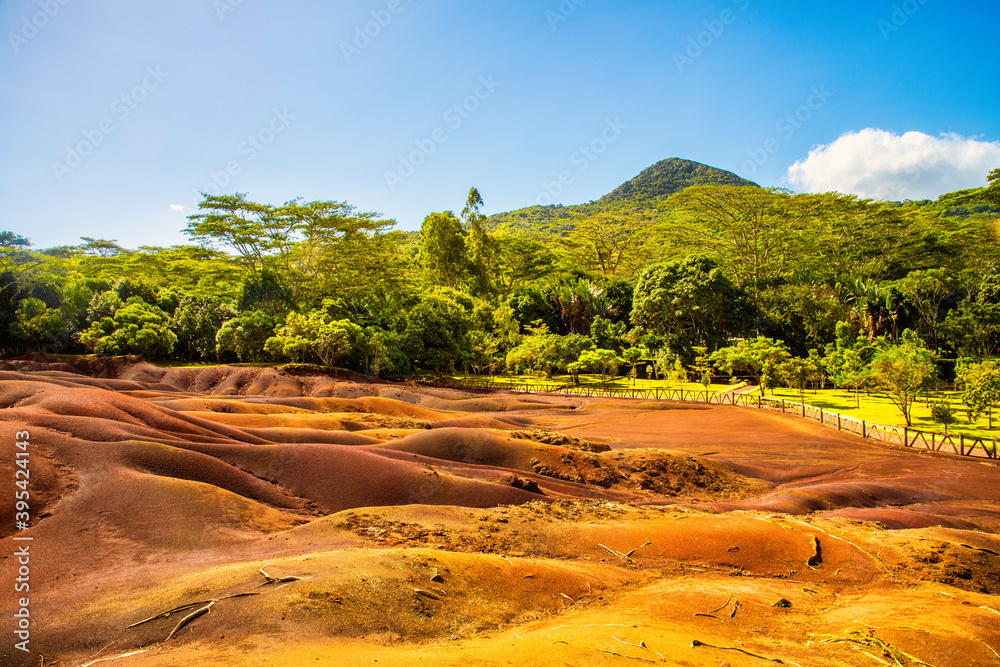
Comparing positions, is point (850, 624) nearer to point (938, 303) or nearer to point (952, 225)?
point (938, 303)

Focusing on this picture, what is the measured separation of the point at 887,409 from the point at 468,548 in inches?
890

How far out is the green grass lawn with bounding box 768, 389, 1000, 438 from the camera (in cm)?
1780

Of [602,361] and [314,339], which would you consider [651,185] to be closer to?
[602,361]

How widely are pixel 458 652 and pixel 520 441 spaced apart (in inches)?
356

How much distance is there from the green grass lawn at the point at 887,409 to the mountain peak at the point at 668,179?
8287 cm

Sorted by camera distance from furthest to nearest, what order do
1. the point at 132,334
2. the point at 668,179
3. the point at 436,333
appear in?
the point at 668,179, the point at 436,333, the point at 132,334

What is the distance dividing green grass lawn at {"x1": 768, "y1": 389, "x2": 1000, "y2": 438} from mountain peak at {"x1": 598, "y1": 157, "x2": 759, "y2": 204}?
8287 cm

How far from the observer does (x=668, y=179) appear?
4469 inches

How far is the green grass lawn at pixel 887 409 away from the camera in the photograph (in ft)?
58.4

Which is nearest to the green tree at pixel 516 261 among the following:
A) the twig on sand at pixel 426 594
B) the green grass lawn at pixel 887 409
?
the green grass lawn at pixel 887 409

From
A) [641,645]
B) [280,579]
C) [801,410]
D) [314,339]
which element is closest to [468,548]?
[280,579]

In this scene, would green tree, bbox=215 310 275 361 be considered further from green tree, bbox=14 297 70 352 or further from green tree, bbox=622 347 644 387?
green tree, bbox=622 347 644 387

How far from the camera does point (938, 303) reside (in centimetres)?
3422

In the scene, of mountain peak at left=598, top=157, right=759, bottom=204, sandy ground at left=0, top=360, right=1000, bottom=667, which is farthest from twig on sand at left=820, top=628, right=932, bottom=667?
mountain peak at left=598, top=157, right=759, bottom=204
